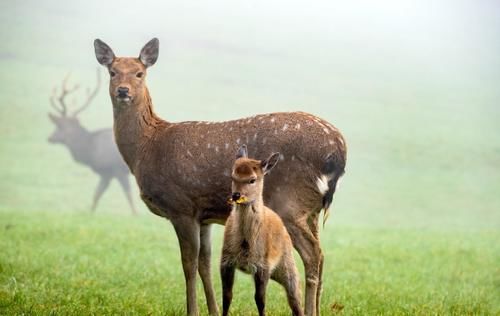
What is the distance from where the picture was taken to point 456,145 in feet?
99.1

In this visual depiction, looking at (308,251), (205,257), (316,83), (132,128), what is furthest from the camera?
(316,83)

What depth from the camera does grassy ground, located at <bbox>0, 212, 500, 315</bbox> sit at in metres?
7.77

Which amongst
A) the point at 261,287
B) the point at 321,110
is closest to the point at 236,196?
the point at 261,287

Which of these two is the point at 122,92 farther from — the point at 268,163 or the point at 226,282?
the point at 226,282

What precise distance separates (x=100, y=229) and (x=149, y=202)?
9.31 metres

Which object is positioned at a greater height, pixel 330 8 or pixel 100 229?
pixel 330 8

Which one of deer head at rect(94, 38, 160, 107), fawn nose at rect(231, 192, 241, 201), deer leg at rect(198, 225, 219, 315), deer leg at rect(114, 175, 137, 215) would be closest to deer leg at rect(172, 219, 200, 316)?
deer leg at rect(198, 225, 219, 315)

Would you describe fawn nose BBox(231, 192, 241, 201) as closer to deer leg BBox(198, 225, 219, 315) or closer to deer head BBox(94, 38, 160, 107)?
deer leg BBox(198, 225, 219, 315)

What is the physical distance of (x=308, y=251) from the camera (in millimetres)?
6730

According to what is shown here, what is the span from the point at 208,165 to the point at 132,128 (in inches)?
40.8

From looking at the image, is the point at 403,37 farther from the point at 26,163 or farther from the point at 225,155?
the point at 225,155

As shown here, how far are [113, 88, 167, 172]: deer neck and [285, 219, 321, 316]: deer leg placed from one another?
1801 mm

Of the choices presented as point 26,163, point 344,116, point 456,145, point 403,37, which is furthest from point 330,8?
point 26,163

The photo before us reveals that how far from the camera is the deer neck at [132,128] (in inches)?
312
